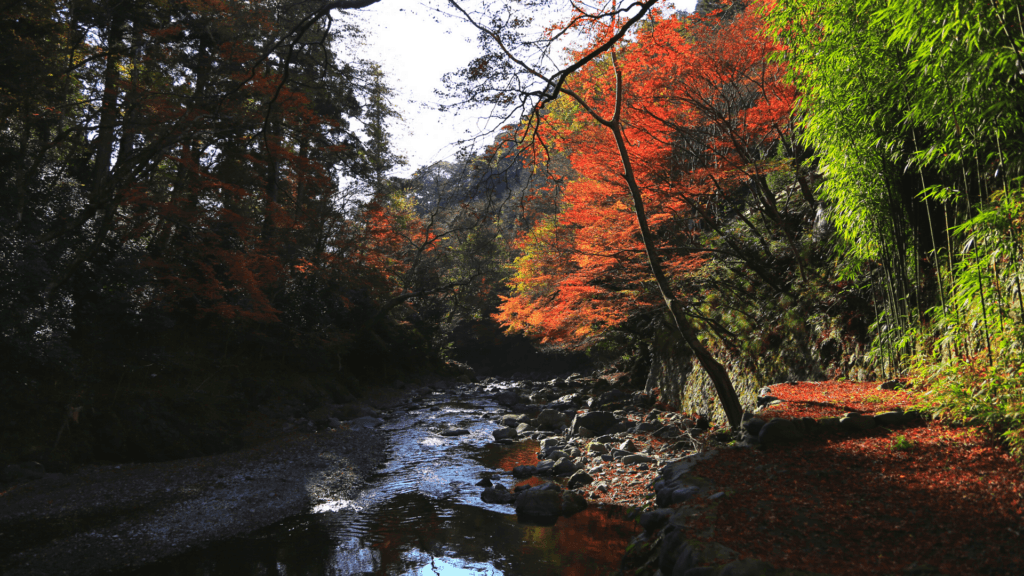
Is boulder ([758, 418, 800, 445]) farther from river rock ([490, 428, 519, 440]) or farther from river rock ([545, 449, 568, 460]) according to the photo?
river rock ([490, 428, 519, 440])

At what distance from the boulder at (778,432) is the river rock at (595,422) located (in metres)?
5.39

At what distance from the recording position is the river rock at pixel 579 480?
691 cm

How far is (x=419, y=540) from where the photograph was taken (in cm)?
540

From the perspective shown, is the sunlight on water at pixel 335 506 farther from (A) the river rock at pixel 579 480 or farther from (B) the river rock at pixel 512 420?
(B) the river rock at pixel 512 420

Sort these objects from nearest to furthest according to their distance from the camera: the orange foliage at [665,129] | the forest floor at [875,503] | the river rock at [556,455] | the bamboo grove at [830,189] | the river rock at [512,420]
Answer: the forest floor at [875,503], the bamboo grove at [830,189], the orange foliage at [665,129], the river rock at [556,455], the river rock at [512,420]

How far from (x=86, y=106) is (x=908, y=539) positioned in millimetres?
13189

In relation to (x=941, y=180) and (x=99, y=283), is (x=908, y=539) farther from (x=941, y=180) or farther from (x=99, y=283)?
(x=99, y=283)

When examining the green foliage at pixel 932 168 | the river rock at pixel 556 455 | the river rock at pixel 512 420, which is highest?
the green foliage at pixel 932 168

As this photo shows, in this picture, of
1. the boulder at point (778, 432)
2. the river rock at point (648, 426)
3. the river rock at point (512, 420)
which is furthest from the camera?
the river rock at point (512, 420)

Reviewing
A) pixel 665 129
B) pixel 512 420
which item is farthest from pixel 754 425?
pixel 512 420

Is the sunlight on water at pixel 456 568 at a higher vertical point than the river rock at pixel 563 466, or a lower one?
higher

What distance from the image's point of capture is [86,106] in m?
9.27

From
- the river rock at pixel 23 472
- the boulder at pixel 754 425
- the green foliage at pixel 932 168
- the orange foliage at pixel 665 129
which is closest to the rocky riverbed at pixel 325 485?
the river rock at pixel 23 472

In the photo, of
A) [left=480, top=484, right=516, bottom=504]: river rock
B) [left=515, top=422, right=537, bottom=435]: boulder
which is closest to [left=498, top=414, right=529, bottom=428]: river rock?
[left=515, top=422, right=537, bottom=435]: boulder
